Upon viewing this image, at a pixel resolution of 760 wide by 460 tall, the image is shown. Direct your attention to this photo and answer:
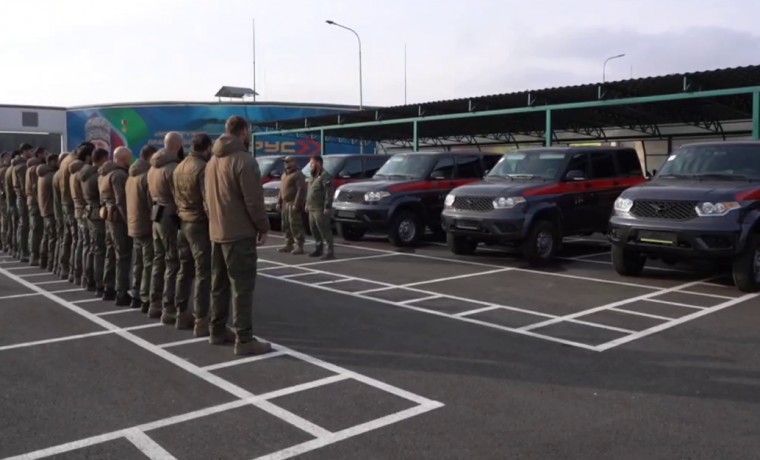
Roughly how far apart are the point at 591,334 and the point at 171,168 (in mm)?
4451

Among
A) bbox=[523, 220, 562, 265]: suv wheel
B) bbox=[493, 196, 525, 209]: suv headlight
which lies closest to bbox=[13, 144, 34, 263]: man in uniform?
bbox=[493, 196, 525, 209]: suv headlight

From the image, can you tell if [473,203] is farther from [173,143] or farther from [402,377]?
[402,377]

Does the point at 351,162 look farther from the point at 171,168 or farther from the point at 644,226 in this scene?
the point at 171,168

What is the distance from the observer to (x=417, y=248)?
46.3 feet

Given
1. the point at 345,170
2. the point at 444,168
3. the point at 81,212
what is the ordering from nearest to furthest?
the point at 81,212 < the point at 444,168 < the point at 345,170

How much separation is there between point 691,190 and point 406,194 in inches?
234

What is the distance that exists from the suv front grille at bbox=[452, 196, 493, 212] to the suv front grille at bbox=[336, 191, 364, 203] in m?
2.73

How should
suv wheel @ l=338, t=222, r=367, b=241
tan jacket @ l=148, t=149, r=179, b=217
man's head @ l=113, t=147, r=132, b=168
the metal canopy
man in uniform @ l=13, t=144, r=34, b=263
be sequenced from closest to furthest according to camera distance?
tan jacket @ l=148, t=149, r=179, b=217 < man's head @ l=113, t=147, r=132, b=168 < man in uniform @ l=13, t=144, r=34, b=263 < suv wheel @ l=338, t=222, r=367, b=241 < the metal canopy

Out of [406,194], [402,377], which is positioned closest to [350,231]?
[406,194]

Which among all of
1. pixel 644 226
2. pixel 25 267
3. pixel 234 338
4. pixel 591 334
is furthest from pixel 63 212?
pixel 644 226

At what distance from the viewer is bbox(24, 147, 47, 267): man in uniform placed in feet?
36.4

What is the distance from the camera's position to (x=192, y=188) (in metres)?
6.61

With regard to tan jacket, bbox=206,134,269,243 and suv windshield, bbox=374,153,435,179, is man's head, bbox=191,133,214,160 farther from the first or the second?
suv windshield, bbox=374,153,435,179

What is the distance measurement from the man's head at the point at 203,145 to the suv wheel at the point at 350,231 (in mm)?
7701
